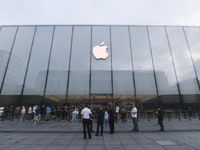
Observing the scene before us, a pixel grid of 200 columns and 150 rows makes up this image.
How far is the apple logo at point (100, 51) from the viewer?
61.7 ft

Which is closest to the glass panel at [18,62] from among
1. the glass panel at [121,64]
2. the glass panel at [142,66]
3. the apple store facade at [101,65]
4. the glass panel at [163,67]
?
the apple store facade at [101,65]

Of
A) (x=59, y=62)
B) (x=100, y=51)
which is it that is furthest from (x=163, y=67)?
(x=59, y=62)

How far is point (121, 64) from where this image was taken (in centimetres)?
1844

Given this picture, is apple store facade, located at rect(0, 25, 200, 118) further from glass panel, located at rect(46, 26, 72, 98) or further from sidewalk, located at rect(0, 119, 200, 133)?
sidewalk, located at rect(0, 119, 200, 133)

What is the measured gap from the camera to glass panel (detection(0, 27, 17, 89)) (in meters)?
18.2

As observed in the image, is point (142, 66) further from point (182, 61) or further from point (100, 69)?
point (182, 61)

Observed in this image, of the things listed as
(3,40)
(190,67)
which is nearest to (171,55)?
(190,67)

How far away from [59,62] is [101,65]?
15.4 ft

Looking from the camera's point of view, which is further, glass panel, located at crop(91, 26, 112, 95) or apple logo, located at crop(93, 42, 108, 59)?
apple logo, located at crop(93, 42, 108, 59)

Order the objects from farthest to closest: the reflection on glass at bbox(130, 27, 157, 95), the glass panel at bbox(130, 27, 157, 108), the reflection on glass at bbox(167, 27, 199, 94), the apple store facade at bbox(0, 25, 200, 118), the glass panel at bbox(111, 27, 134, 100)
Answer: the reflection on glass at bbox(167, 27, 199, 94) < the reflection on glass at bbox(130, 27, 157, 95) < the glass panel at bbox(111, 27, 134, 100) < the glass panel at bbox(130, 27, 157, 108) < the apple store facade at bbox(0, 25, 200, 118)

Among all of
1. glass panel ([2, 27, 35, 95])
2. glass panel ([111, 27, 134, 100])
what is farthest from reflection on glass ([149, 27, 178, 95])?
glass panel ([2, 27, 35, 95])

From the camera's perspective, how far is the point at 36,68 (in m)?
17.9

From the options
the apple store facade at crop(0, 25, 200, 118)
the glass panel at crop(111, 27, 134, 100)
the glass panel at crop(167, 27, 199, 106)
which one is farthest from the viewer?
the glass panel at crop(167, 27, 199, 106)

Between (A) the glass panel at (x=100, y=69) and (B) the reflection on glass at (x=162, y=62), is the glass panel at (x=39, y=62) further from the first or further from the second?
(B) the reflection on glass at (x=162, y=62)
